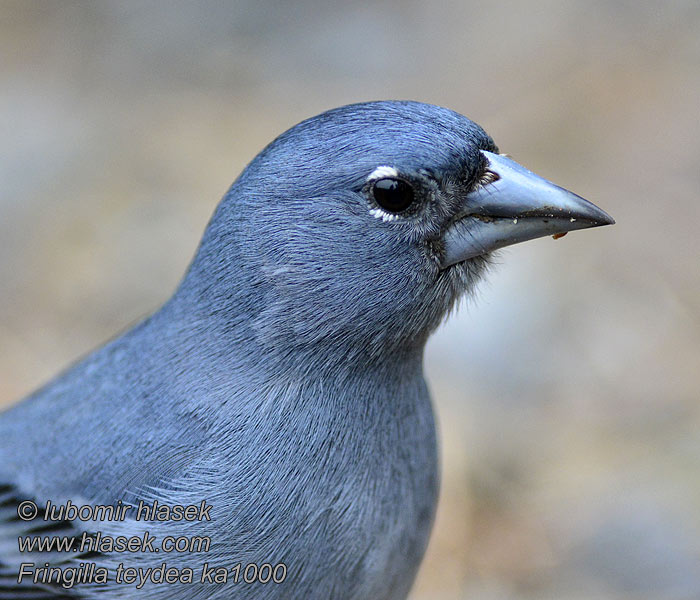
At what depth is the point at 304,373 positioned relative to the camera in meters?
2.70

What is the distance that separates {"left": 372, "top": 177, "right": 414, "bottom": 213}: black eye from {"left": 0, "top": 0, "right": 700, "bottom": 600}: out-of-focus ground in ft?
2.22

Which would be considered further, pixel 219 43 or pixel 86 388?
pixel 219 43

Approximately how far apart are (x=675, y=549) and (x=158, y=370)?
113 inches

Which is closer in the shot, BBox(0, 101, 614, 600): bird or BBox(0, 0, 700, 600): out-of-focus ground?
BBox(0, 101, 614, 600): bird

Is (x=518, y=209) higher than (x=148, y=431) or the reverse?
higher

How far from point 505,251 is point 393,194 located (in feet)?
2.86

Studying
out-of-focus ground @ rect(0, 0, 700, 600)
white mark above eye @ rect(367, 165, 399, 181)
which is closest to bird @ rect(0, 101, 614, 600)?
white mark above eye @ rect(367, 165, 399, 181)

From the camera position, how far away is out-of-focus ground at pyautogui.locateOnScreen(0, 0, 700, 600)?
4.72 metres

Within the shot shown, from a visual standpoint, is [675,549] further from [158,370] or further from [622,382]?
[158,370]

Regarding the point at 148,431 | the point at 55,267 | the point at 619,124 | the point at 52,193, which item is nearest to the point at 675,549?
the point at 148,431

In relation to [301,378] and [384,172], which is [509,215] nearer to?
[384,172]

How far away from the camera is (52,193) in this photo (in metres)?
6.93

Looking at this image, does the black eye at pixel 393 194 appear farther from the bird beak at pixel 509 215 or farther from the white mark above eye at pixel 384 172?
the bird beak at pixel 509 215

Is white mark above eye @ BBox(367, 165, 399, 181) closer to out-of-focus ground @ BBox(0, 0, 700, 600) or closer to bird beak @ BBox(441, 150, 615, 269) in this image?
bird beak @ BBox(441, 150, 615, 269)
